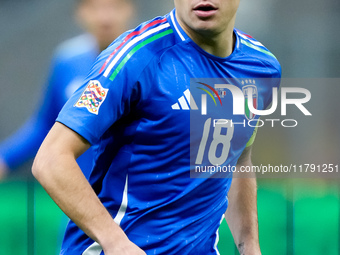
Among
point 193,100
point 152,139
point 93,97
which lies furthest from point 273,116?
point 93,97

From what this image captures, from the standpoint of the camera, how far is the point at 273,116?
3365mm

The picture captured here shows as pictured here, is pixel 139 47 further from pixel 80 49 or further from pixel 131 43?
pixel 80 49

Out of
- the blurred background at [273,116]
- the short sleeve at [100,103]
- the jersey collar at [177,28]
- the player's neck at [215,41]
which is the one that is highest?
the jersey collar at [177,28]

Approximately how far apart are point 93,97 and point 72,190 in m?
0.23

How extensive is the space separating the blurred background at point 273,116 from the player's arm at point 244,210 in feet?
3.73

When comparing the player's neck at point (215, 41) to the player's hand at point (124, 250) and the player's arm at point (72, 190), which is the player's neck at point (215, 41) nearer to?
the player's arm at point (72, 190)

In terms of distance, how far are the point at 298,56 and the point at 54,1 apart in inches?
55.7

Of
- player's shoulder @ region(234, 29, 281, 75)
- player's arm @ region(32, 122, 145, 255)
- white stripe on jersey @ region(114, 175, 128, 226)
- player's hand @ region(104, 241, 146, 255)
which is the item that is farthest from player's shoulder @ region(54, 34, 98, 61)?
player's hand @ region(104, 241, 146, 255)

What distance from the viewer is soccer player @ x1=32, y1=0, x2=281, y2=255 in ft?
4.65

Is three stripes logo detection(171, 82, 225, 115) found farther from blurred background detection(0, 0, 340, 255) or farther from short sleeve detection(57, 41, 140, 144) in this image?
blurred background detection(0, 0, 340, 255)

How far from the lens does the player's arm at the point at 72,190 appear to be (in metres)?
1.39

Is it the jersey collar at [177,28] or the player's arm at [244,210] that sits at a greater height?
the jersey collar at [177,28]

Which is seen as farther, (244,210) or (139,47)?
(244,210)

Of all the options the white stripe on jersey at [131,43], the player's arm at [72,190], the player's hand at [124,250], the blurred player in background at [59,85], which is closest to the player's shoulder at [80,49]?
the blurred player in background at [59,85]
